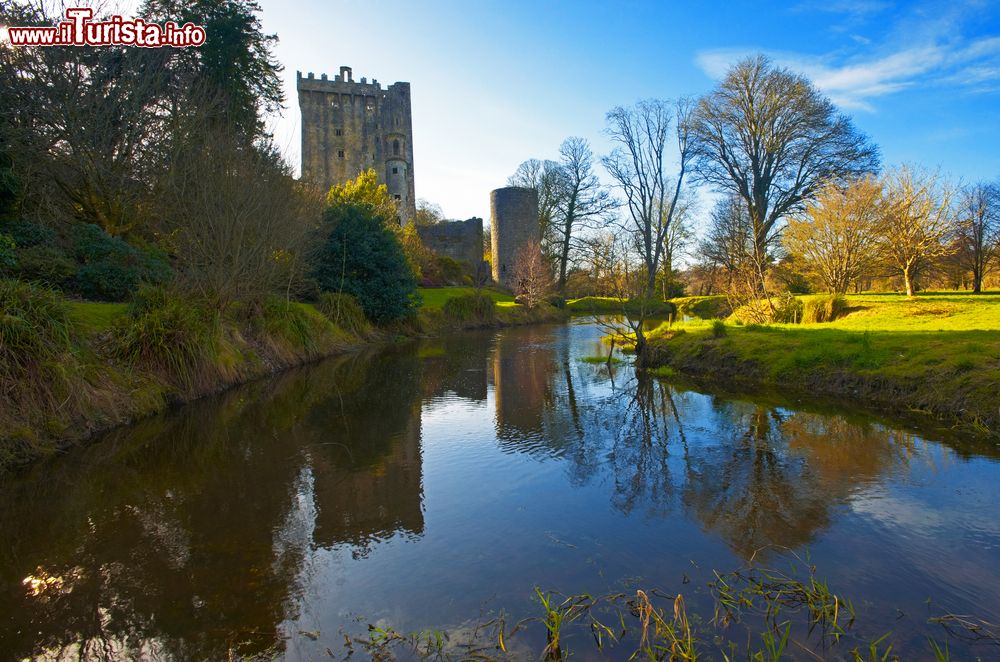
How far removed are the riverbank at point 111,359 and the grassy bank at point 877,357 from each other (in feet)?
30.0

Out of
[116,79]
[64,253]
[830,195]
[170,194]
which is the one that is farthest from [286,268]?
[830,195]

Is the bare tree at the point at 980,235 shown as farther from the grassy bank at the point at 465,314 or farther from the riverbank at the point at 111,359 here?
the riverbank at the point at 111,359

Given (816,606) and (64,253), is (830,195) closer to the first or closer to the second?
(816,606)

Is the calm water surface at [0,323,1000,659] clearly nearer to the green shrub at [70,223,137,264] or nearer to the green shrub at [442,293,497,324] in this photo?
the green shrub at [70,223,137,264]

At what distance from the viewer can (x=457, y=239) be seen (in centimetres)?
4609

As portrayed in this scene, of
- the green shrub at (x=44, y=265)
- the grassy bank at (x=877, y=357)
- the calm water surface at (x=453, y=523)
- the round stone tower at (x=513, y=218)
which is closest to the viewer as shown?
the calm water surface at (x=453, y=523)

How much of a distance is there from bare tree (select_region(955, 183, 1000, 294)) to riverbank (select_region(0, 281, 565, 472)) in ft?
98.2

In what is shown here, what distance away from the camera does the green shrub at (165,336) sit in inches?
331

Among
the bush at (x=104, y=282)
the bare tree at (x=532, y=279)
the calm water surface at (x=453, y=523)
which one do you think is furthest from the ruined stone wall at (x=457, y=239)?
the calm water surface at (x=453, y=523)

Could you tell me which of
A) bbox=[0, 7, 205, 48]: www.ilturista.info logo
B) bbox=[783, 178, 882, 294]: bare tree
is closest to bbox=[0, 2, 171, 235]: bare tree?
bbox=[0, 7, 205, 48]: www.ilturista.info logo

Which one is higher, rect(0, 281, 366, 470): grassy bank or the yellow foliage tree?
the yellow foliage tree

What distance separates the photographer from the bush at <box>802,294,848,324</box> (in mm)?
14984

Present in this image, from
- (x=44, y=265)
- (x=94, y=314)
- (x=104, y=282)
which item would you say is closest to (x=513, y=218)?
(x=104, y=282)

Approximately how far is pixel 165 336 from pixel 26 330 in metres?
2.54
